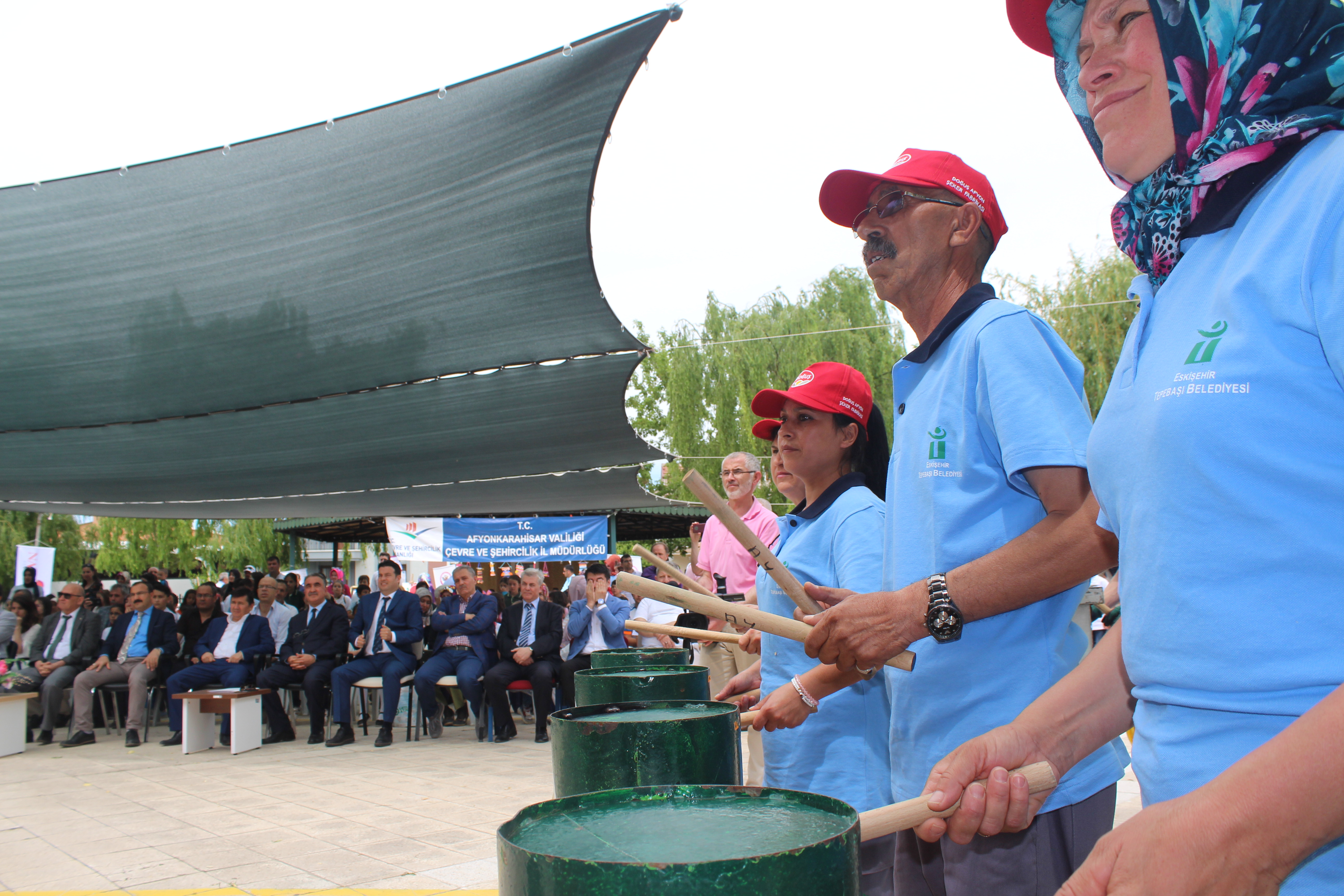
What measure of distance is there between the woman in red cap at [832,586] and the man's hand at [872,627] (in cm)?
34

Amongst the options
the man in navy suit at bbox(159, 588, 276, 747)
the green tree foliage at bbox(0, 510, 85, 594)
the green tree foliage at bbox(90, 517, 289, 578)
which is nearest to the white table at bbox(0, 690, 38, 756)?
the man in navy suit at bbox(159, 588, 276, 747)

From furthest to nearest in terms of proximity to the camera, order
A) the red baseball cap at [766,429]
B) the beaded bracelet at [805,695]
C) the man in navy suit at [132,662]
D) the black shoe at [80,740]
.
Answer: the man in navy suit at [132,662], the black shoe at [80,740], the red baseball cap at [766,429], the beaded bracelet at [805,695]

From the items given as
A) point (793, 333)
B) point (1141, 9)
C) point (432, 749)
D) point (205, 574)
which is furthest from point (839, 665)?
point (205, 574)

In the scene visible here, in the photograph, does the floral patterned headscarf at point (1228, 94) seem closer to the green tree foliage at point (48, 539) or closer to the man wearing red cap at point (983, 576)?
the man wearing red cap at point (983, 576)

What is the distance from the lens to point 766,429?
2.91m

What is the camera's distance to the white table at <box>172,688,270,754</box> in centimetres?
807

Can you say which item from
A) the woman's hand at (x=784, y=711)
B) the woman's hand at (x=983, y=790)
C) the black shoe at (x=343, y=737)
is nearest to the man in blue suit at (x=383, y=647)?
the black shoe at (x=343, y=737)

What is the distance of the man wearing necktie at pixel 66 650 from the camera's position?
9242 millimetres

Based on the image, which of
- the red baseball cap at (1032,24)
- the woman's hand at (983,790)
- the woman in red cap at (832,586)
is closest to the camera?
the woman's hand at (983,790)

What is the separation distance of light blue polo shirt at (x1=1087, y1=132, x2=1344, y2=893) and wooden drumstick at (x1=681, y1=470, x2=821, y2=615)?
78 cm

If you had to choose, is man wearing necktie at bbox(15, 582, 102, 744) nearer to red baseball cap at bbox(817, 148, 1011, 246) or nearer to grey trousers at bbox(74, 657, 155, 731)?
grey trousers at bbox(74, 657, 155, 731)

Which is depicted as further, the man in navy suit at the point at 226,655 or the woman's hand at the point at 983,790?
the man in navy suit at the point at 226,655

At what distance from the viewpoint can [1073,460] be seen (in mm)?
1352

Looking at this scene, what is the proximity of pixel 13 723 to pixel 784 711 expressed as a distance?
29.9 ft
